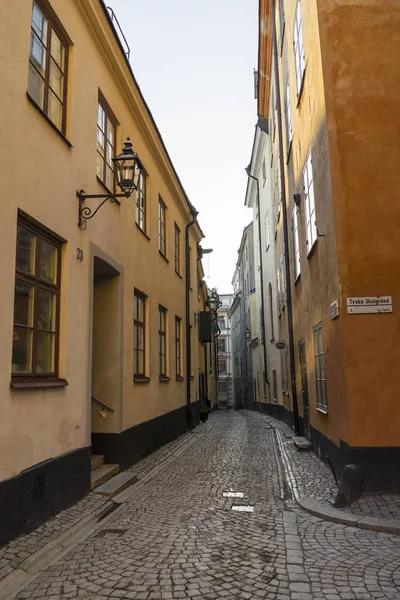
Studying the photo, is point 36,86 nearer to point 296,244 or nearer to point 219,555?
point 219,555

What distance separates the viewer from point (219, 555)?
4.54 meters

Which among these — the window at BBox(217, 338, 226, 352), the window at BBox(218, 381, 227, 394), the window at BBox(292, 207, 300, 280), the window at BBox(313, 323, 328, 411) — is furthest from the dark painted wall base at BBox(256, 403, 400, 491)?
the window at BBox(217, 338, 226, 352)

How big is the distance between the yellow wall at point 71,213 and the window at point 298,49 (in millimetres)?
3227

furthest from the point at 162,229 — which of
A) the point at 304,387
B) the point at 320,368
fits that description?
the point at 320,368

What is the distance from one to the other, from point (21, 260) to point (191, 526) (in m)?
3.44

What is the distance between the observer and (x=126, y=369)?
9.22 metres

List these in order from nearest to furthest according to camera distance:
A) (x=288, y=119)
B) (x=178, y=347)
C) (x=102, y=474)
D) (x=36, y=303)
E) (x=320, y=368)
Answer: (x=36, y=303) → (x=102, y=474) → (x=320, y=368) → (x=288, y=119) → (x=178, y=347)

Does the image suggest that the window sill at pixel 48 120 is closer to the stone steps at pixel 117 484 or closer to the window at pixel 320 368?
the stone steps at pixel 117 484

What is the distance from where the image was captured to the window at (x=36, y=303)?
17.9 ft

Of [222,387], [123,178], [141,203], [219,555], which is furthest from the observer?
[222,387]

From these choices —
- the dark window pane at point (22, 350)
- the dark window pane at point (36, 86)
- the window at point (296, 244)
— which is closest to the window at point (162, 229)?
the window at point (296, 244)

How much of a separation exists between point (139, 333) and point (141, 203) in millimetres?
2926

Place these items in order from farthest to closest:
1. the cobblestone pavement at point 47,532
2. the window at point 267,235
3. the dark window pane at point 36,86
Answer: the window at point 267,235
the dark window pane at point 36,86
the cobblestone pavement at point 47,532

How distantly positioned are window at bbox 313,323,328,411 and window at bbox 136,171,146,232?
4389 mm
